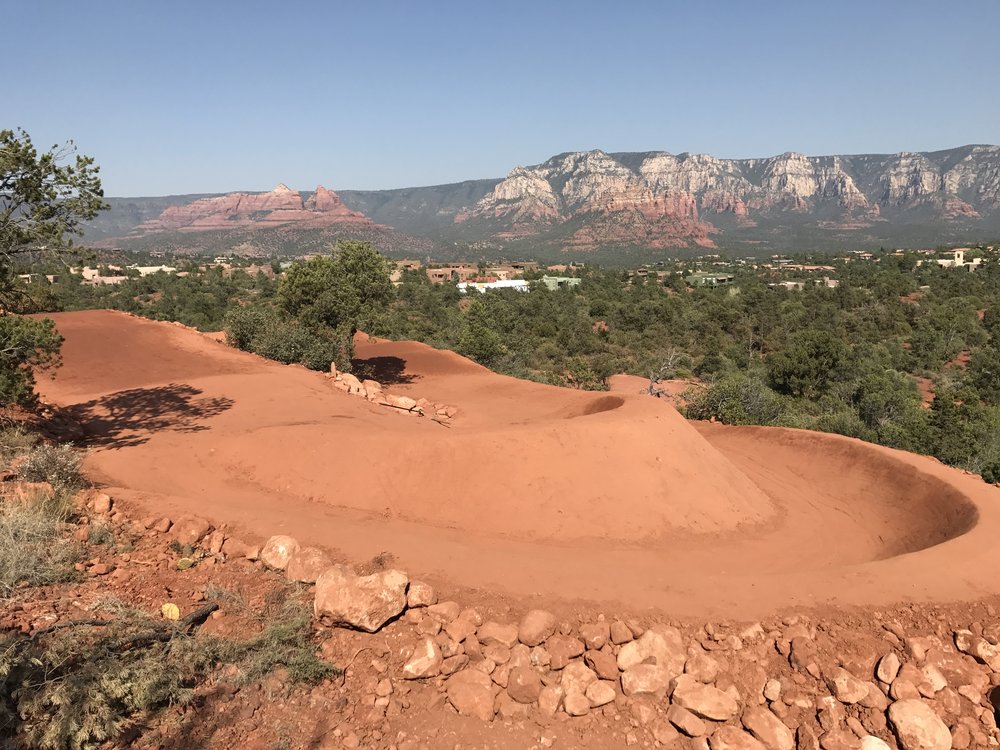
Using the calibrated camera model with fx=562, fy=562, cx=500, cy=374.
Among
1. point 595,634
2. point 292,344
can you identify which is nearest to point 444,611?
point 595,634

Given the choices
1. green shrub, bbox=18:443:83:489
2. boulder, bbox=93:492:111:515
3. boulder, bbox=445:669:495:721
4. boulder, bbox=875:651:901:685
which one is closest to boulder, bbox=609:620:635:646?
boulder, bbox=445:669:495:721

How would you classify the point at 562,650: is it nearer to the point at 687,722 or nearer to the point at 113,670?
the point at 687,722

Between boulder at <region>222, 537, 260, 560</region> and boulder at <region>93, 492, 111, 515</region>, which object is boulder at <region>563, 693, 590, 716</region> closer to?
boulder at <region>222, 537, 260, 560</region>

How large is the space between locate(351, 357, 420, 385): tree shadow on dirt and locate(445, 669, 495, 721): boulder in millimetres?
20903

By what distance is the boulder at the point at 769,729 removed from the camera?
525 cm

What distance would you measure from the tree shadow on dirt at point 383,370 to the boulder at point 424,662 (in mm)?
20530

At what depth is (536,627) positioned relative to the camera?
6.34 m

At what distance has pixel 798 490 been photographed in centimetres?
1380

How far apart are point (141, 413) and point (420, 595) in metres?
12.7

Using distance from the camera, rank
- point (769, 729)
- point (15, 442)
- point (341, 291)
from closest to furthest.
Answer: point (769, 729), point (15, 442), point (341, 291)

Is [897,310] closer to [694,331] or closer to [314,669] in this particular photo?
[694,331]

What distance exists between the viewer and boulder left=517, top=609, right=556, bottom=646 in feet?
20.5

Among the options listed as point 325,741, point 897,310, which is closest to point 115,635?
point 325,741

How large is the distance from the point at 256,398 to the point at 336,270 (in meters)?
9.18
